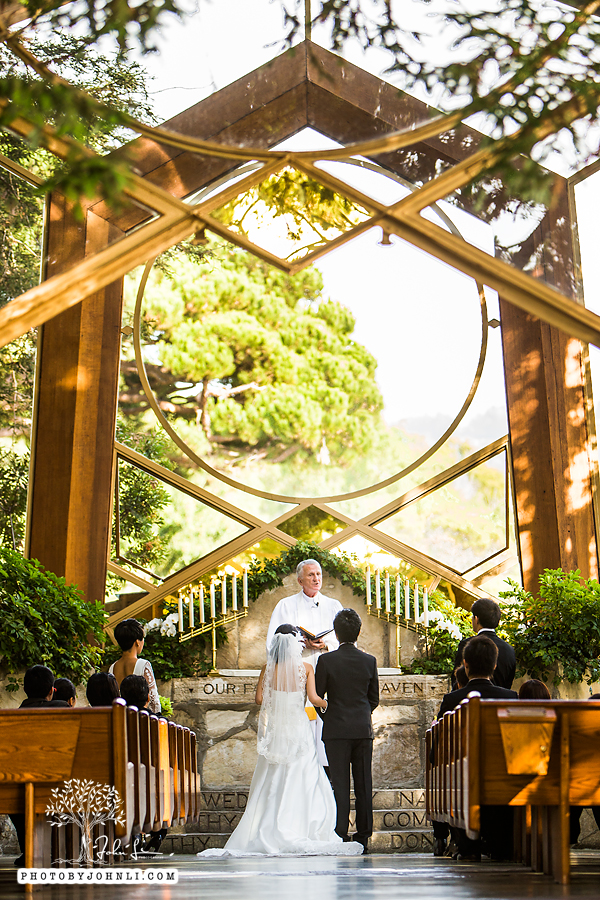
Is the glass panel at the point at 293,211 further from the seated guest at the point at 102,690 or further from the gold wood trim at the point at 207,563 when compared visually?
the gold wood trim at the point at 207,563

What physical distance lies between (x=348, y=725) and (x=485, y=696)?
147 cm

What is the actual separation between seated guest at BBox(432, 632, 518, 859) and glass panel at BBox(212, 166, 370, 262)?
78.7 inches

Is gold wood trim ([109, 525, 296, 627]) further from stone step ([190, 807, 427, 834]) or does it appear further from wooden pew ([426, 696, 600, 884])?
wooden pew ([426, 696, 600, 884])

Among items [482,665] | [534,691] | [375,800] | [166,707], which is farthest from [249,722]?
[482,665]

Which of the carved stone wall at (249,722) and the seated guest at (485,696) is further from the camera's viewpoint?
the carved stone wall at (249,722)

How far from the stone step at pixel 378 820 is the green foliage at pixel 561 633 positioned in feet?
4.54

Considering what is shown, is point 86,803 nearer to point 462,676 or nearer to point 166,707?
point 462,676

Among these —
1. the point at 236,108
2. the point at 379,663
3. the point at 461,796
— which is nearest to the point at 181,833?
the point at 379,663

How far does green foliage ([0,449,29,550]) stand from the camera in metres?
8.89

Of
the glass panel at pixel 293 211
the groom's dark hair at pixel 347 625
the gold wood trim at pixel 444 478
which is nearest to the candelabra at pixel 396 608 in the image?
the gold wood trim at pixel 444 478

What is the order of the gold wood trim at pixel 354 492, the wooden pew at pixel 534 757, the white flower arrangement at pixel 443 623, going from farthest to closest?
1. the gold wood trim at pixel 354 492
2. the white flower arrangement at pixel 443 623
3. the wooden pew at pixel 534 757

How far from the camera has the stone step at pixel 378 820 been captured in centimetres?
686

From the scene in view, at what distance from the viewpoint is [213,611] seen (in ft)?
27.0

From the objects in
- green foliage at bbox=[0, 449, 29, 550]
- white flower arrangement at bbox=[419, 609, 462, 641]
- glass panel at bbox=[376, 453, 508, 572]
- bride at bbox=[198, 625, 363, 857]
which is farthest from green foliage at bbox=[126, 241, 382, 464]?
bride at bbox=[198, 625, 363, 857]
